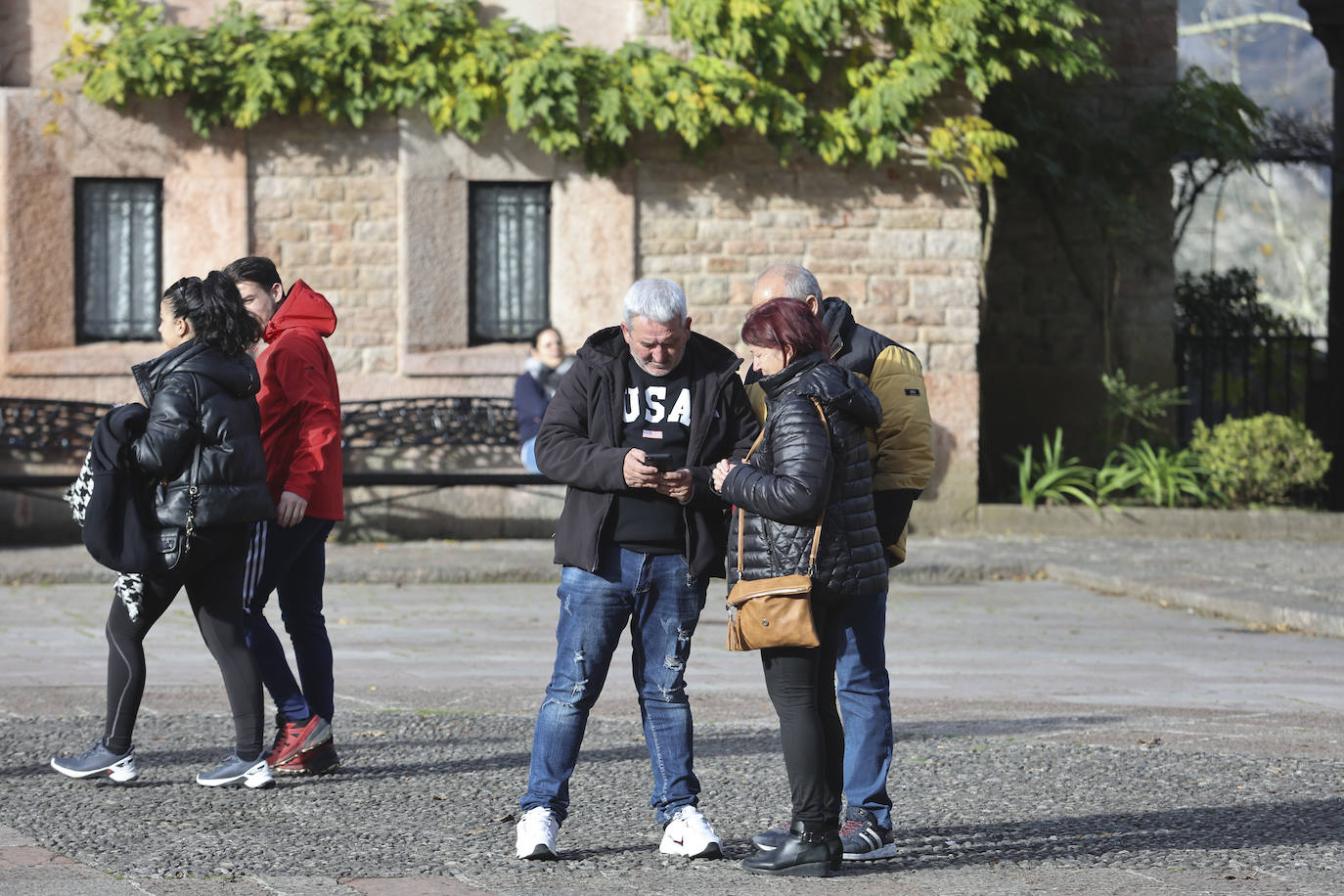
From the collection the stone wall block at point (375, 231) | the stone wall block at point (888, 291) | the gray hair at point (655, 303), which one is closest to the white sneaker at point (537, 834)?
the gray hair at point (655, 303)

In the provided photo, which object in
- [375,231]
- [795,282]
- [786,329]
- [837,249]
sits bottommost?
[786,329]

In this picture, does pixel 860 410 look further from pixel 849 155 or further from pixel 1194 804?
pixel 849 155

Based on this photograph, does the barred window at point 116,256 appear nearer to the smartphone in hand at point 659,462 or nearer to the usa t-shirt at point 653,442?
the usa t-shirt at point 653,442

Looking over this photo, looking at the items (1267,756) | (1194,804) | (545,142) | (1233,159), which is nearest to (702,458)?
(1194,804)

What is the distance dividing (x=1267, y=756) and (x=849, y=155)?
30.2ft

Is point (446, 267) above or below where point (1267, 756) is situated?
above

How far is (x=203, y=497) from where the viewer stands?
18.6 ft

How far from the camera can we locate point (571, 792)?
572 centimetres

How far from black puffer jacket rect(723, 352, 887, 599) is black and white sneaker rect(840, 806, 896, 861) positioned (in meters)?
0.68

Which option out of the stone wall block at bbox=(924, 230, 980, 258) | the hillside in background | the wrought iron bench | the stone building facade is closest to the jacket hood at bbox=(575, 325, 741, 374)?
the wrought iron bench

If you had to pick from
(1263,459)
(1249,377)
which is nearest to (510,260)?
(1263,459)

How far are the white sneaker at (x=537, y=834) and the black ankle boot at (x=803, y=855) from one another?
1.88 ft

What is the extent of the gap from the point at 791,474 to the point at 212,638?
2.27 metres

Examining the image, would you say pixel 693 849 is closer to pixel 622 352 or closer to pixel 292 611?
pixel 622 352
